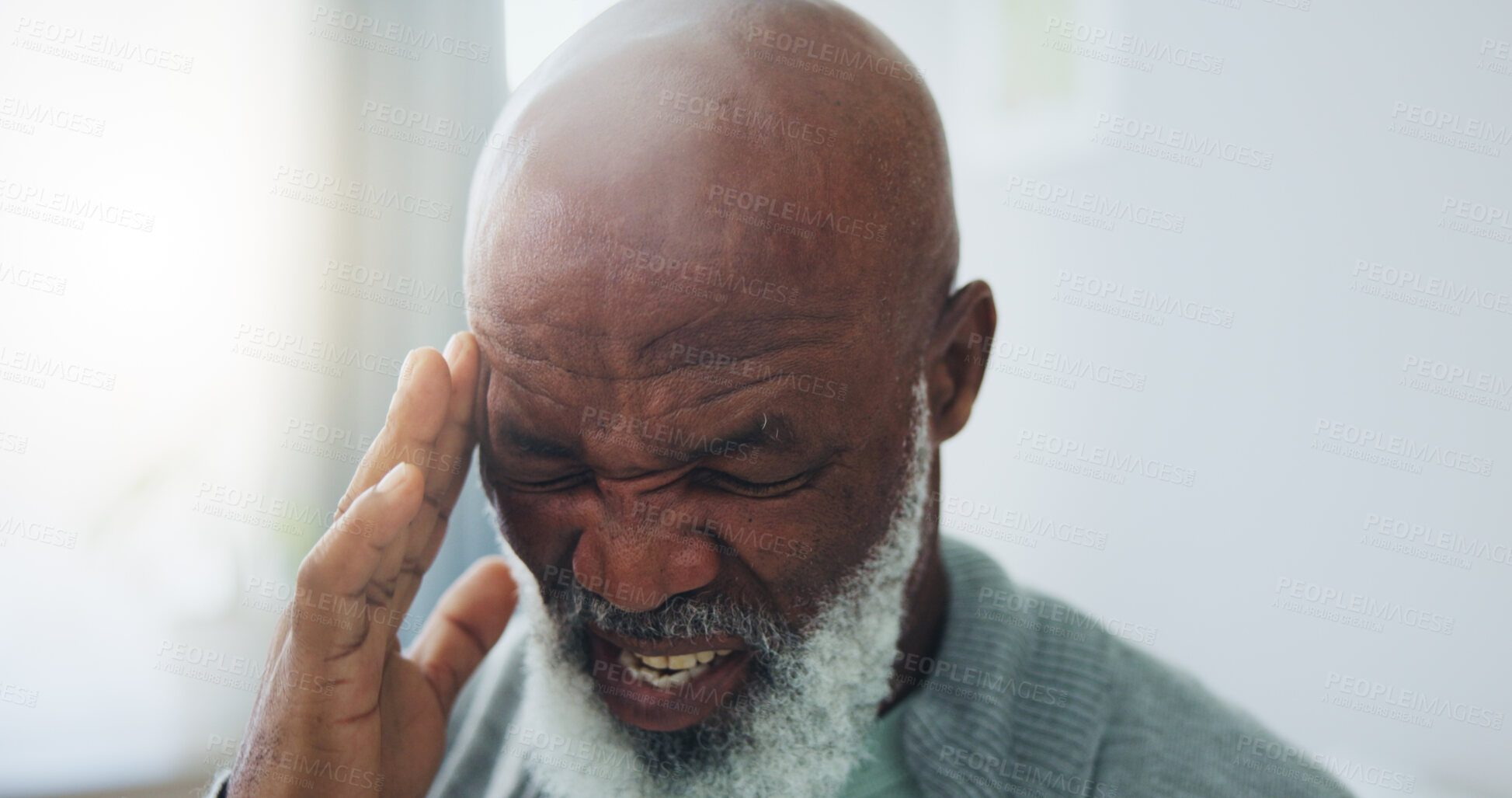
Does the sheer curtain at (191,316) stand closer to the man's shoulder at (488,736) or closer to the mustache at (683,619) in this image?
the man's shoulder at (488,736)

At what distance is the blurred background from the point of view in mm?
1430

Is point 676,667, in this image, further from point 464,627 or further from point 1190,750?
point 1190,750

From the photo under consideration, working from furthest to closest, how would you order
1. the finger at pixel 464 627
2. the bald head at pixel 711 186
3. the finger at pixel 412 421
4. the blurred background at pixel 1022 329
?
the blurred background at pixel 1022 329
the finger at pixel 464 627
the finger at pixel 412 421
the bald head at pixel 711 186

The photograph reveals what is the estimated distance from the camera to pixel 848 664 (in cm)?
109

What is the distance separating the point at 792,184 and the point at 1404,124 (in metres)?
1.07

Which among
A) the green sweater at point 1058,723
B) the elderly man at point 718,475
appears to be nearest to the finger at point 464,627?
the elderly man at point 718,475

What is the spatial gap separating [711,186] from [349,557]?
1.76 feet

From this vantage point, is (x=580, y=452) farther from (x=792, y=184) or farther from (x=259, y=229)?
(x=259, y=229)

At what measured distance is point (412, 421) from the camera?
1028 millimetres

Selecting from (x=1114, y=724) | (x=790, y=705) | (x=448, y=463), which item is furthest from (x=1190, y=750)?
(x=448, y=463)

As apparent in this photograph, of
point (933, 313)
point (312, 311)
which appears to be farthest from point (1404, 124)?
point (312, 311)

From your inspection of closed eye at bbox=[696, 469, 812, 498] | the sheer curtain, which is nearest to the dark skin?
closed eye at bbox=[696, 469, 812, 498]

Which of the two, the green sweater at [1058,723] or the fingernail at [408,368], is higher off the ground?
the fingernail at [408,368]

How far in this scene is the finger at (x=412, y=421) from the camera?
3.37 ft
